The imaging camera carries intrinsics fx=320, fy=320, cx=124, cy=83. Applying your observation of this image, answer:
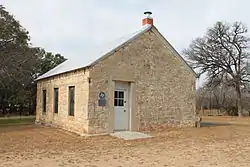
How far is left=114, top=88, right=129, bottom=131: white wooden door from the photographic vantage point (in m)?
15.2

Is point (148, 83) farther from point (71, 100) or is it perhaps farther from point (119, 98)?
point (71, 100)

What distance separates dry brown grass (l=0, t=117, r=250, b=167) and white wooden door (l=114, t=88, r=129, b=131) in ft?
4.60

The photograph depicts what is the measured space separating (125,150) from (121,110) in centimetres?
465

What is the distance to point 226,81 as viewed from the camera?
41562 millimetres

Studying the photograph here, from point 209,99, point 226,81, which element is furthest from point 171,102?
point 209,99

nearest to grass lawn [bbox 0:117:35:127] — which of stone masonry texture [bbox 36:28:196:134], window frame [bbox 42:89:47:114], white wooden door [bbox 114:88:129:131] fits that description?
window frame [bbox 42:89:47:114]

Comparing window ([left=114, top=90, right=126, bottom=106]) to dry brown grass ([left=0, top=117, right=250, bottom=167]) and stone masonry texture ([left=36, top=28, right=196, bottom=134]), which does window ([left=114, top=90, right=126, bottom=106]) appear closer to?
stone masonry texture ([left=36, top=28, right=196, bottom=134])

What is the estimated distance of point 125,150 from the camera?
10.8 meters

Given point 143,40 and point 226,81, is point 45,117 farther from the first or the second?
point 226,81

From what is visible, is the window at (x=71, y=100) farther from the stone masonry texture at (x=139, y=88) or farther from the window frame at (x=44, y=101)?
the window frame at (x=44, y=101)

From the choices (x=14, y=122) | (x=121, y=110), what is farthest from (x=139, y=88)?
(x=14, y=122)

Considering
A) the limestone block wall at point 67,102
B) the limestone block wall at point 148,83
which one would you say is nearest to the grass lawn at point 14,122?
the limestone block wall at point 67,102

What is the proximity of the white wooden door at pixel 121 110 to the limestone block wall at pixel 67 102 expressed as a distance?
5.24ft

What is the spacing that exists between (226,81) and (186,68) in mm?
25586
